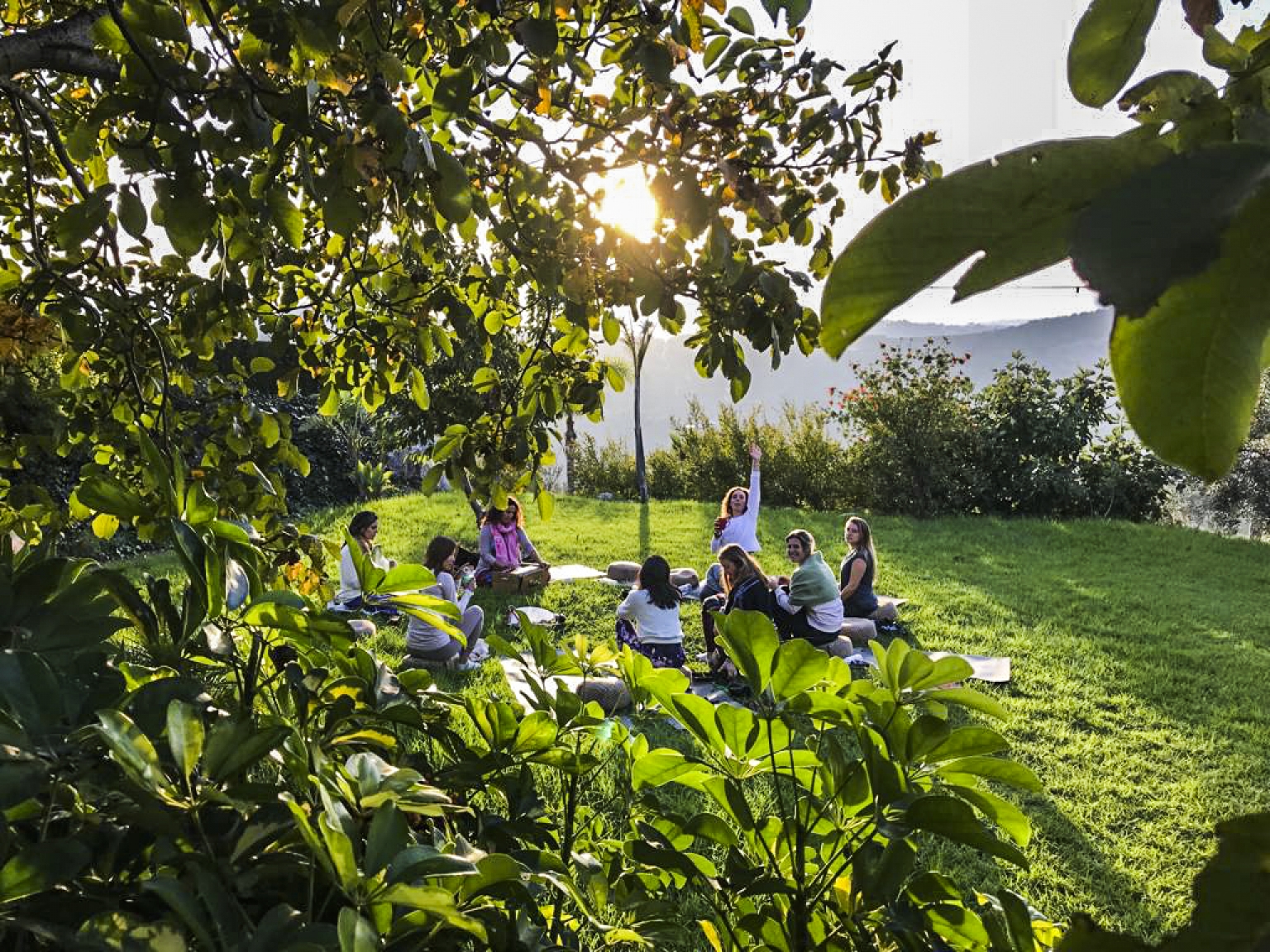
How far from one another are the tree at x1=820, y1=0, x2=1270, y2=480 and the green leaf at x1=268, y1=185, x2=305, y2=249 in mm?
1440

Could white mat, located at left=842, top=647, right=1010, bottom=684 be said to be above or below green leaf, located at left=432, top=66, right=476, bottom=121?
below

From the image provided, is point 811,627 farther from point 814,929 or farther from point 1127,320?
point 1127,320

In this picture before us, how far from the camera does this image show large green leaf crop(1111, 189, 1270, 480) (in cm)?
21

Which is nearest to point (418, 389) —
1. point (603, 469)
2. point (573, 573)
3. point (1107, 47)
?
point (1107, 47)

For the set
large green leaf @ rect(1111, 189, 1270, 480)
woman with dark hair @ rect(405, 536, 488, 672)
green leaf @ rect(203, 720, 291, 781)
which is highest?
large green leaf @ rect(1111, 189, 1270, 480)

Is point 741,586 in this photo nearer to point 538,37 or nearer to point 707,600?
point 707,600

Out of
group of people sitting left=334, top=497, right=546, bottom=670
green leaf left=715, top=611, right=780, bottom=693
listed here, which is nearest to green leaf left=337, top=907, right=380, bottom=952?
green leaf left=715, top=611, right=780, bottom=693

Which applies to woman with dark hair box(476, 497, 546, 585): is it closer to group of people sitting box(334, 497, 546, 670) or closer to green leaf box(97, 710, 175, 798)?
group of people sitting box(334, 497, 546, 670)

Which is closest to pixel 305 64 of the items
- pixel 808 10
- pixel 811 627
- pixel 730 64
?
pixel 730 64

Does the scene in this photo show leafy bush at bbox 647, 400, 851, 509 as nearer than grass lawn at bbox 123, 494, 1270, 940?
No

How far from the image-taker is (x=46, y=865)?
0.60 meters

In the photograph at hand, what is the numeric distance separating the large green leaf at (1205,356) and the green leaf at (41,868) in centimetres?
72

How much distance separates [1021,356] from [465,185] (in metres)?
16.3

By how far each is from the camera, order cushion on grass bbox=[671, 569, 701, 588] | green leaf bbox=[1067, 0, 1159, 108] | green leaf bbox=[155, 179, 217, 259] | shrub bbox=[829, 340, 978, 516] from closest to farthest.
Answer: green leaf bbox=[1067, 0, 1159, 108], green leaf bbox=[155, 179, 217, 259], cushion on grass bbox=[671, 569, 701, 588], shrub bbox=[829, 340, 978, 516]
